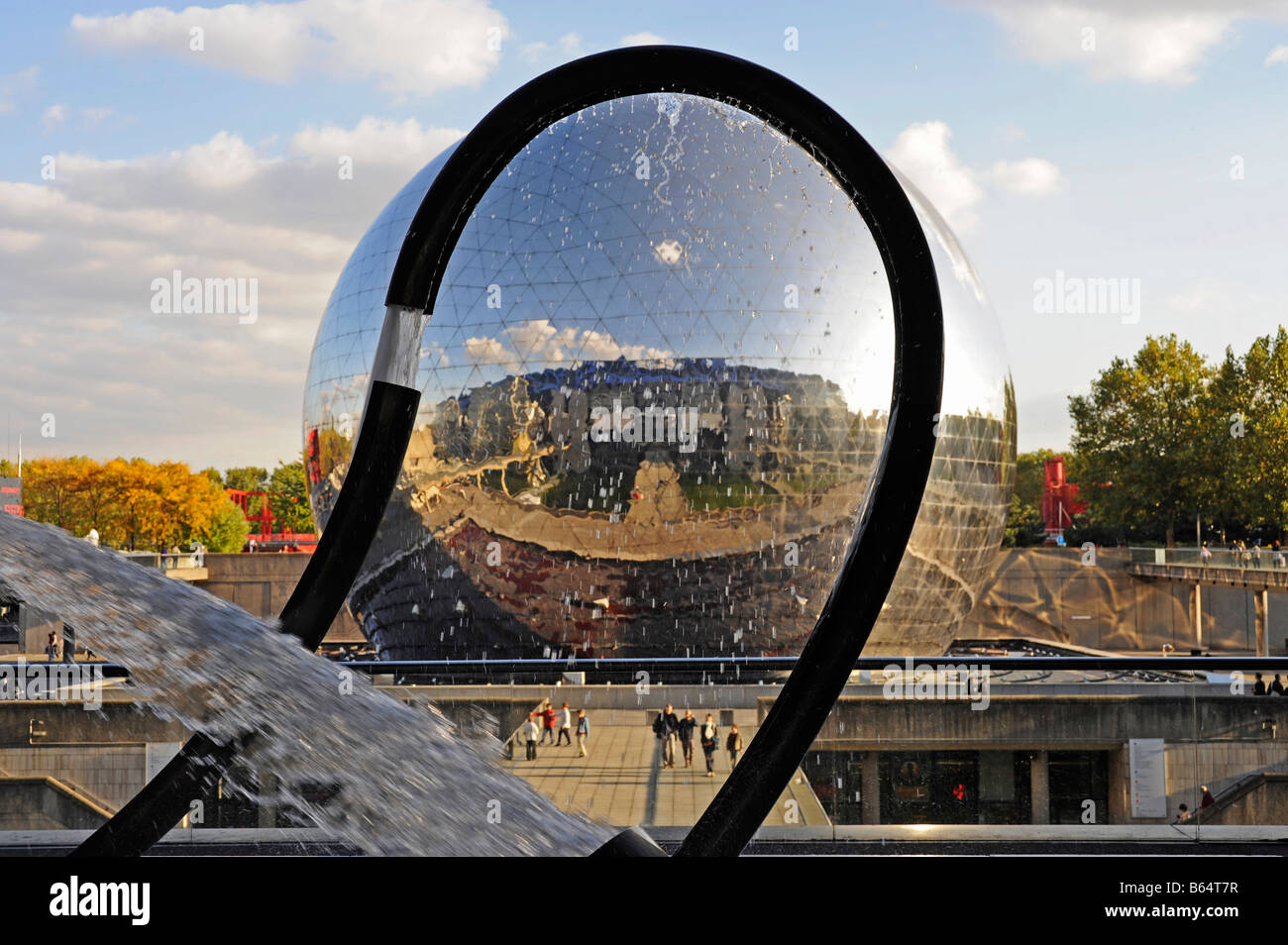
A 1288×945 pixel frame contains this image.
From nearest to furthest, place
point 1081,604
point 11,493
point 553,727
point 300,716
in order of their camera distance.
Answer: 1. point 300,716
2. point 553,727
3. point 1081,604
4. point 11,493

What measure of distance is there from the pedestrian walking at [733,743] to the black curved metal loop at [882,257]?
2569 millimetres

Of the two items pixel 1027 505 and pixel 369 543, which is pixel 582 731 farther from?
pixel 1027 505

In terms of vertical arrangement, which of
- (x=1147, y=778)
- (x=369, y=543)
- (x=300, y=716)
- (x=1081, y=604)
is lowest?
(x=1081, y=604)

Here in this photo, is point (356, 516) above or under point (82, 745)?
above

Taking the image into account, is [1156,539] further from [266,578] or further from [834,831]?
[834,831]

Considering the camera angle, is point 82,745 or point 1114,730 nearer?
point 82,745

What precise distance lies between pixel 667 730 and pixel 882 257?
3264 millimetres

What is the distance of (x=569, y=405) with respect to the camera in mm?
9000

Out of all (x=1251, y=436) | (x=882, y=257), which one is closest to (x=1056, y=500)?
(x=1251, y=436)

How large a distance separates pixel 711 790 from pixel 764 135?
5987 millimetres

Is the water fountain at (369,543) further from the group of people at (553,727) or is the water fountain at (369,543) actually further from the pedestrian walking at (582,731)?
the pedestrian walking at (582,731)

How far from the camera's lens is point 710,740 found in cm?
635
